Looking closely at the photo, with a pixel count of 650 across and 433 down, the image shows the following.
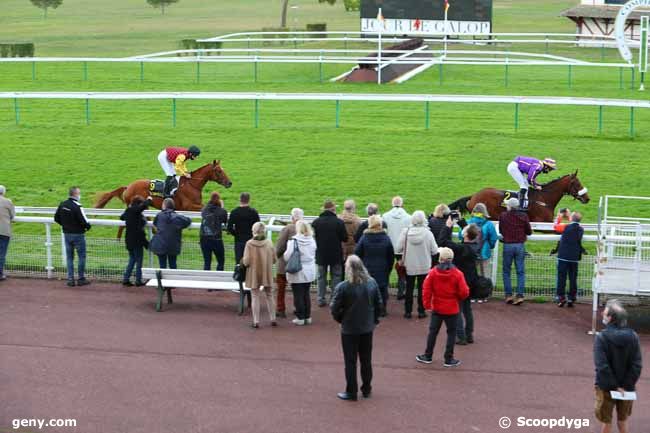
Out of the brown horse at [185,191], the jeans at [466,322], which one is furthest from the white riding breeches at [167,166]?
the jeans at [466,322]

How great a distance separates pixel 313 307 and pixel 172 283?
4.99ft

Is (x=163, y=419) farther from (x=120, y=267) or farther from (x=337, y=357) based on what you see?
(x=120, y=267)

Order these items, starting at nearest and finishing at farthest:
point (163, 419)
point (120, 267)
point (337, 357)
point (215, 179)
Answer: point (163, 419), point (337, 357), point (120, 267), point (215, 179)

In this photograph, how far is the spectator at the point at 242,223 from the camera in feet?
41.1

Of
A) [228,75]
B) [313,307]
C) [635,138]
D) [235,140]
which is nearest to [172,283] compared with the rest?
[313,307]

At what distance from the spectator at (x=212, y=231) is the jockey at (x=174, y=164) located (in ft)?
8.52

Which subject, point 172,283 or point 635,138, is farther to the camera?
point 635,138

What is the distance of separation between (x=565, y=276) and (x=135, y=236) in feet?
15.7

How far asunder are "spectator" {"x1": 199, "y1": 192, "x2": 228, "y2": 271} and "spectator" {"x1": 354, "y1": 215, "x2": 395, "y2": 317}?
1.89 meters

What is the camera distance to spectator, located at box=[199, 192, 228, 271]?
42.1 ft

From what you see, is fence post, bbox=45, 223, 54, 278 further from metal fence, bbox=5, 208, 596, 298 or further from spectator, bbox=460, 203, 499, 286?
spectator, bbox=460, 203, 499, 286

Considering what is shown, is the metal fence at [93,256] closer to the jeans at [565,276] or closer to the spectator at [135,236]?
the spectator at [135,236]

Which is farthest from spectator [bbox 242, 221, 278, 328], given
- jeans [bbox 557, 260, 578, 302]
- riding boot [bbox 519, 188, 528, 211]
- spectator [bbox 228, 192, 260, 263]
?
riding boot [bbox 519, 188, 528, 211]

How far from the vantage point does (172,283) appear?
477 inches
